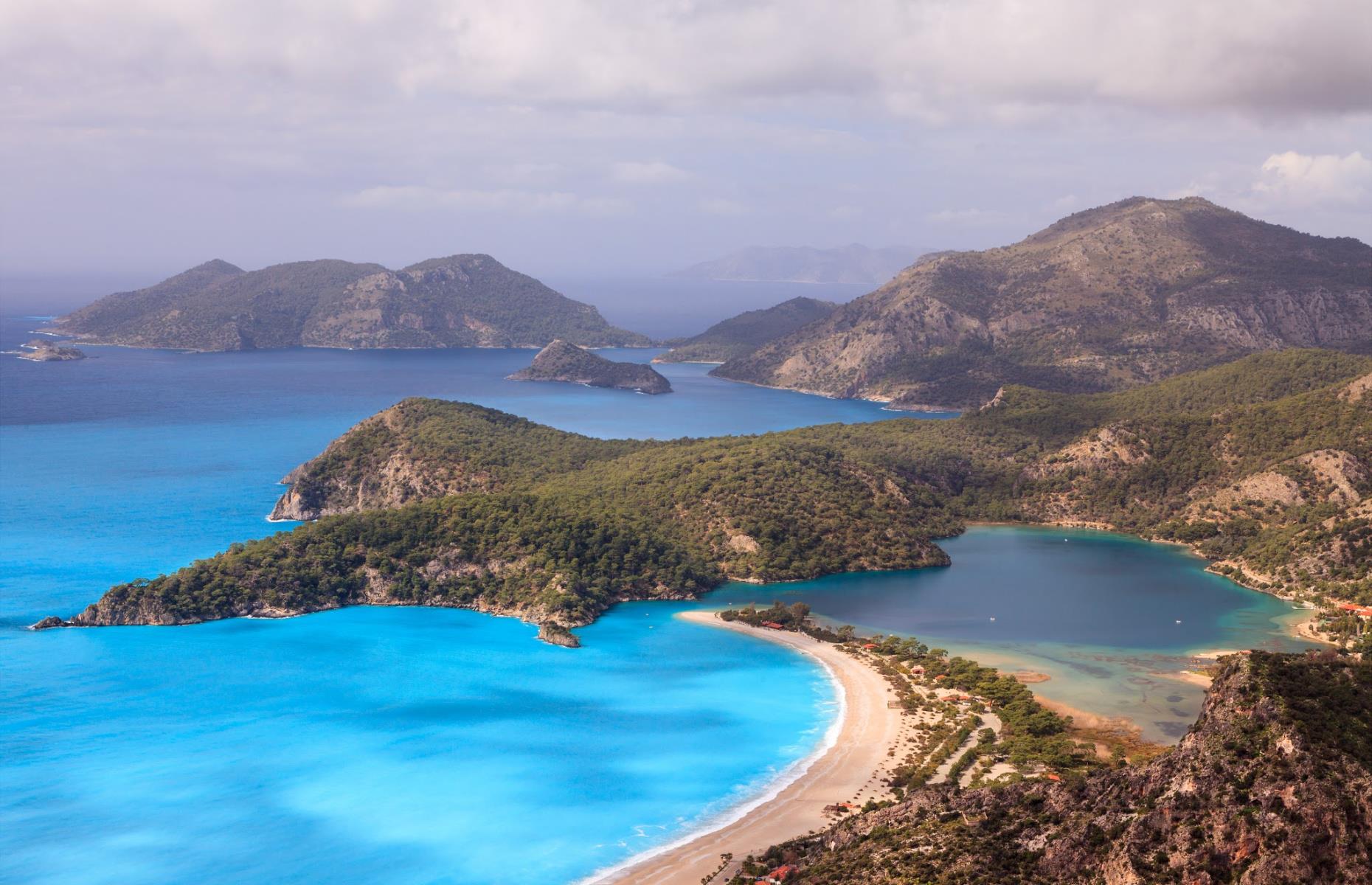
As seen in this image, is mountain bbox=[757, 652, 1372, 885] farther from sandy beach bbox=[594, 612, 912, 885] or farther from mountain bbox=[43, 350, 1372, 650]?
mountain bbox=[43, 350, 1372, 650]

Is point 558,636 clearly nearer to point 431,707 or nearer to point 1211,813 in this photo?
point 431,707

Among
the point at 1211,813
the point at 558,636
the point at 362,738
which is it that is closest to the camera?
the point at 1211,813

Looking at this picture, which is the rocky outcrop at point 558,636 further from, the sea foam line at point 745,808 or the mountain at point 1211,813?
the mountain at point 1211,813

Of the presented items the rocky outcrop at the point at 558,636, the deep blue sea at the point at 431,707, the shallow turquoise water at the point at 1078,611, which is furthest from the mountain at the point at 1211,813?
the rocky outcrop at the point at 558,636

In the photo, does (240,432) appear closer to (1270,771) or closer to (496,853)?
(496,853)

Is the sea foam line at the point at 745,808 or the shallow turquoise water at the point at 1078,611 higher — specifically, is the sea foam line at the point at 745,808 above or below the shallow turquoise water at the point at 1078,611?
below

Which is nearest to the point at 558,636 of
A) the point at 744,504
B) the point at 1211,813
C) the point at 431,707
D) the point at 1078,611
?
the point at 431,707

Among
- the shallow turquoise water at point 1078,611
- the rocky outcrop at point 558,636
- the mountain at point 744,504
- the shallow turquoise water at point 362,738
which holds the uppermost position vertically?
the mountain at point 744,504
